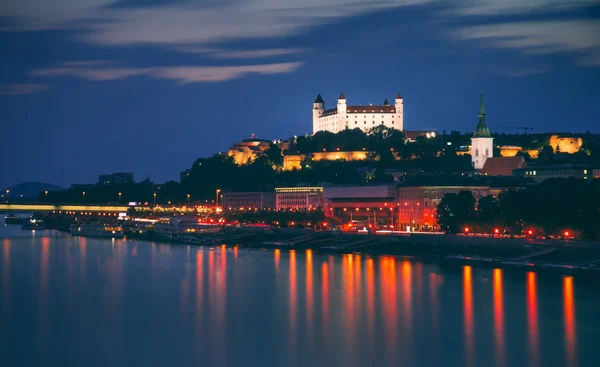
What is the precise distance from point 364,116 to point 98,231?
31445 millimetres

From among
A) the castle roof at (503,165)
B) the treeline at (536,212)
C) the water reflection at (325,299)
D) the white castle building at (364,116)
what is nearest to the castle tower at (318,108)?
the white castle building at (364,116)

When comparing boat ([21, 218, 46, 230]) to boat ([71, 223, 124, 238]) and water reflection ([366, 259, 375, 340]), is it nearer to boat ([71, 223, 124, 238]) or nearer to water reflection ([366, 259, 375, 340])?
A: boat ([71, 223, 124, 238])

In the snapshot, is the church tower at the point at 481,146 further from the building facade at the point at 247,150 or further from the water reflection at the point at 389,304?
the water reflection at the point at 389,304

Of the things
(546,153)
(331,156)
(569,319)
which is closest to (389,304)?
(569,319)

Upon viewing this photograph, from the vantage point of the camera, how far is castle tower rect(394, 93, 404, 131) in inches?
3659

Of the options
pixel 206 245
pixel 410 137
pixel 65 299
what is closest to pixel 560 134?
pixel 410 137

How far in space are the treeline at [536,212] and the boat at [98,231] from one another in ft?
79.7

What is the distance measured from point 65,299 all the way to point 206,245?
25.2 m

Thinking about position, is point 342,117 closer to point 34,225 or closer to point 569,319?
point 34,225

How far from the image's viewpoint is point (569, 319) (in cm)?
2811

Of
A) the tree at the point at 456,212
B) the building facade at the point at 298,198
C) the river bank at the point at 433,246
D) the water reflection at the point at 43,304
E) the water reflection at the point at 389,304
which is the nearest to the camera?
the water reflection at the point at 389,304

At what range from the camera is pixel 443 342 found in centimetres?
2564

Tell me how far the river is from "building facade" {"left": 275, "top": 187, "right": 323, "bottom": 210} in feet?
104

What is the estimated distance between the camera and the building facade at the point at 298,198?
7506 centimetres
